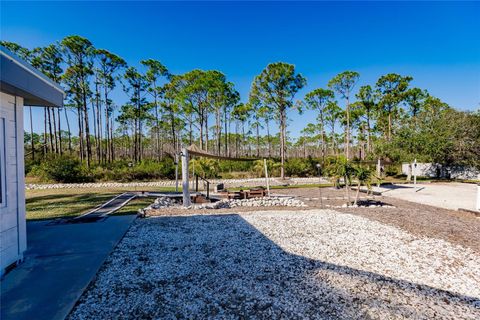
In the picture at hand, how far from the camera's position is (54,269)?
3164 millimetres

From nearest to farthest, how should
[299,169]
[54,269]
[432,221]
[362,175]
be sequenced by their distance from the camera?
[54,269], [432,221], [362,175], [299,169]

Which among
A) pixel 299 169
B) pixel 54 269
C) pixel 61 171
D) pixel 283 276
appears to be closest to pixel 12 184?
pixel 54 269

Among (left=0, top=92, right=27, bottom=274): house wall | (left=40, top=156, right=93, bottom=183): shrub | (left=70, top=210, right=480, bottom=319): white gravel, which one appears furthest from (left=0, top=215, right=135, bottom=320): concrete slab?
(left=40, top=156, right=93, bottom=183): shrub

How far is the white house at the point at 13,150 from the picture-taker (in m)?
2.88

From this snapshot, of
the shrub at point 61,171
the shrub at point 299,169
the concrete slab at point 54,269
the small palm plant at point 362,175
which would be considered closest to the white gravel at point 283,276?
the concrete slab at point 54,269

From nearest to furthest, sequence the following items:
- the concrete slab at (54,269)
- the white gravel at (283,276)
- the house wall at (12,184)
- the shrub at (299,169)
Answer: the concrete slab at (54,269)
the white gravel at (283,276)
the house wall at (12,184)
the shrub at (299,169)

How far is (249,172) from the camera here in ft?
69.6

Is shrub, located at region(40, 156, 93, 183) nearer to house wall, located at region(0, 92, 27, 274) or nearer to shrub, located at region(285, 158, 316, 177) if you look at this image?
house wall, located at region(0, 92, 27, 274)

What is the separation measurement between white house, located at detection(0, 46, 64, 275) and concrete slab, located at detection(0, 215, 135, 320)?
0.38m

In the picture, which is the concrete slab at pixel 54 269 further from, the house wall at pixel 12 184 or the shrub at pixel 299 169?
the shrub at pixel 299 169

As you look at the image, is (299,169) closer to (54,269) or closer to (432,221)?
(432,221)

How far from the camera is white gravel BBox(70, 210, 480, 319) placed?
2463 mm

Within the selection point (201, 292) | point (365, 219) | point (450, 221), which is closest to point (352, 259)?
point (201, 292)

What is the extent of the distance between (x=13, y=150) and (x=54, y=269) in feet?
6.25
